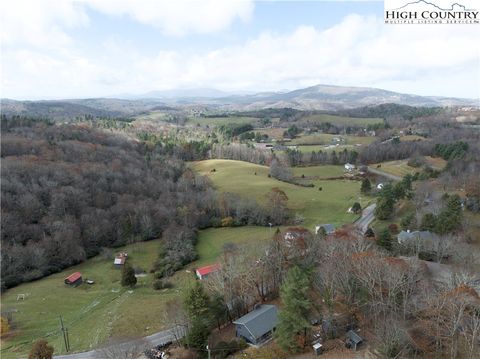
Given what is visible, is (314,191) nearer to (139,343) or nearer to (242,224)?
(242,224)

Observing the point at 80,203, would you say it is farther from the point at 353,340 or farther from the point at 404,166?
the point at 404,166

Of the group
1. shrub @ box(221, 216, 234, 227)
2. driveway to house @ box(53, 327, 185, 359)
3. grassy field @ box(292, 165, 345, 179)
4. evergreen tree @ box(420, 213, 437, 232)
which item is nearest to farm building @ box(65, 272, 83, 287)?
driveway to house @ box(53, 327, 185, 359)

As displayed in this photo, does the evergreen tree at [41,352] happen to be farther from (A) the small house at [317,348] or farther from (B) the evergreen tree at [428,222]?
(B) the evergreen tree at [428,222]

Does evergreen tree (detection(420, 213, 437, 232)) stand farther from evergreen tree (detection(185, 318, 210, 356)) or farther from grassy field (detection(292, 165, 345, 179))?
grassy field (detection(292, 165, 345, 179))

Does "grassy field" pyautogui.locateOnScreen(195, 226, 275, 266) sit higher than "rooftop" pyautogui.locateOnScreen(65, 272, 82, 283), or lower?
lower

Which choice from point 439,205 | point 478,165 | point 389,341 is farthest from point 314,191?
point 389,341
